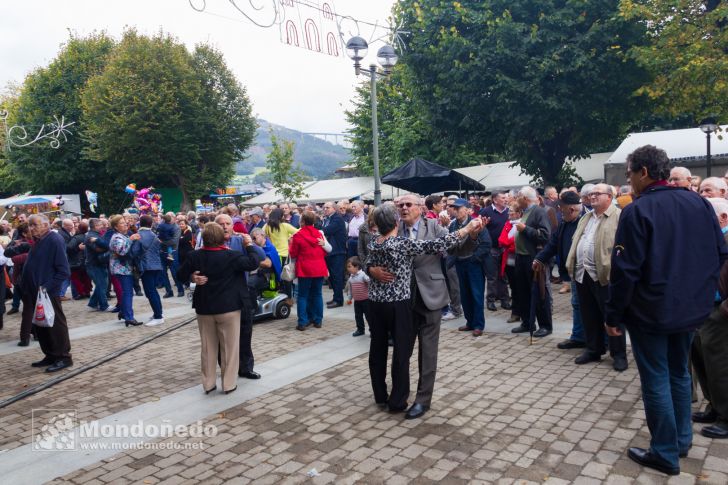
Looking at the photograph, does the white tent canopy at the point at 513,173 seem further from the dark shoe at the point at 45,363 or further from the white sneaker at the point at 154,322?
the dark shoe at the point at 45,363

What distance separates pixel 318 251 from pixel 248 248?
262 centimetres

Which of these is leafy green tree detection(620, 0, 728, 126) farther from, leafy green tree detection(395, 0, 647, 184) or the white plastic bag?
the white plastic bag

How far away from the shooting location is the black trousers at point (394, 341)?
4.95 m

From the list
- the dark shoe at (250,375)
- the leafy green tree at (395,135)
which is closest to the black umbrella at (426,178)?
the dark shoe at (250,375)

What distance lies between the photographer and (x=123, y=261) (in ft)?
32.1

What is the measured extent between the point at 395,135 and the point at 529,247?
24899 millimetres

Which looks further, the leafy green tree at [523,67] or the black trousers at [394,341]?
the leafy green tree at [523,67]

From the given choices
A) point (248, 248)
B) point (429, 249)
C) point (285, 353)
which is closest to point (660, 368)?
point (429, 249)

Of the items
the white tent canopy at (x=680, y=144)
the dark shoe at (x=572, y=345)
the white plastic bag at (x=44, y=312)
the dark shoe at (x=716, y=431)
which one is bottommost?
the dark shoe at (x=572, y=345)

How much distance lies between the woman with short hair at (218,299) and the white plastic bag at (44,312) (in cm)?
252

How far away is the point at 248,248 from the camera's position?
6.28 m

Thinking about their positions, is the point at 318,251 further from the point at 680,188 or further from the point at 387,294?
the point at 680,188

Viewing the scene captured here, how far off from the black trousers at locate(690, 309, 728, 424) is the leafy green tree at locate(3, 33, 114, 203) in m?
38.9

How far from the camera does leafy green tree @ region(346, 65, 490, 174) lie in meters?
30.9
